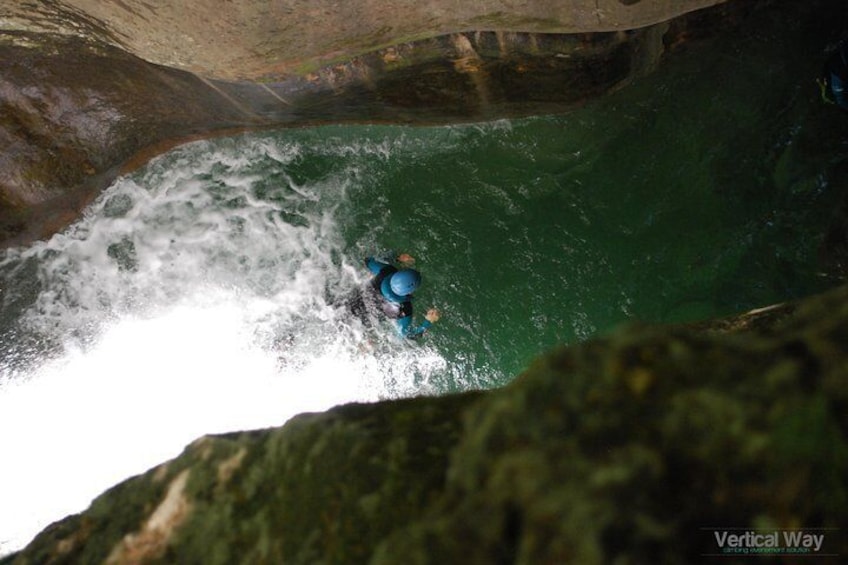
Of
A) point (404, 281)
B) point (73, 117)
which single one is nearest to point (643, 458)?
point (404, 281)

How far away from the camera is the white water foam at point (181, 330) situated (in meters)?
5.98

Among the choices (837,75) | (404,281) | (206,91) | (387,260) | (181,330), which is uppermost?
(206,91)

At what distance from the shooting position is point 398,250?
20.6 feet

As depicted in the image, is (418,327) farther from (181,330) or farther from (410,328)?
(181,330)

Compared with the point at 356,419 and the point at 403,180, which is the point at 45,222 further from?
the point at 356,419

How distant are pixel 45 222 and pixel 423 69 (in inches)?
165

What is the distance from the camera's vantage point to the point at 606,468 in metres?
1.12

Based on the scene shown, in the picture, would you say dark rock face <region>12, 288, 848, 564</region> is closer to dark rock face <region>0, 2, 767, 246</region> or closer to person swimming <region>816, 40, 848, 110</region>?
dark rock face <region>0, 2, 767, 246</region>

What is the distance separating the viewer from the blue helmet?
18.0ft

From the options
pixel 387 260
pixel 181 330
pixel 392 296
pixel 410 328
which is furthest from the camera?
pixel 181 330

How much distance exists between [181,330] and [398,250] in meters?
2.83

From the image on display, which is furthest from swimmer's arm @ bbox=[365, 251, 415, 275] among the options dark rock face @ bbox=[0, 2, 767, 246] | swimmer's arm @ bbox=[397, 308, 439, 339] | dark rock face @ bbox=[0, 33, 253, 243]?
dark rock face @ bbox=[0, 33, 253, 243]

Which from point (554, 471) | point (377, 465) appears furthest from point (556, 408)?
point (377, 465)

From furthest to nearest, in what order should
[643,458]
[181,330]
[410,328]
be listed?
[181,330] → [410,328] → [643,458]
